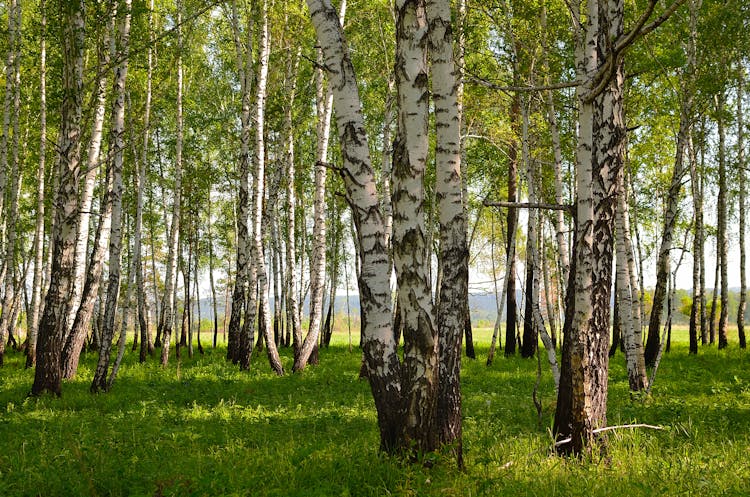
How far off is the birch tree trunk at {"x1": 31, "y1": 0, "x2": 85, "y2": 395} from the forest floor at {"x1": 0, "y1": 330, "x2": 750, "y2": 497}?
745 mm

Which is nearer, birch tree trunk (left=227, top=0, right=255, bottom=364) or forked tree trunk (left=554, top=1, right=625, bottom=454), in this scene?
forked tree trunk (left=554, top=1, right=625, bottom=454)

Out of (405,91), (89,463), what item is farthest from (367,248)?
(89,463)

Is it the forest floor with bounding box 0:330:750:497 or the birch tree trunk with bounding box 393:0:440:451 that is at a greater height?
the birch tree trunk with bounding box 393:0:440:451

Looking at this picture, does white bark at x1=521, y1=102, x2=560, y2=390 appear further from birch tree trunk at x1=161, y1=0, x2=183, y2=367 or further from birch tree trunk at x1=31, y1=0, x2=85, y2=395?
birch tree trunk at x1=161, y1=0, x2=183, y2=367

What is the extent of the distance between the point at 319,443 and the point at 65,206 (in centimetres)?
696

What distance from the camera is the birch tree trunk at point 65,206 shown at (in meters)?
9.92

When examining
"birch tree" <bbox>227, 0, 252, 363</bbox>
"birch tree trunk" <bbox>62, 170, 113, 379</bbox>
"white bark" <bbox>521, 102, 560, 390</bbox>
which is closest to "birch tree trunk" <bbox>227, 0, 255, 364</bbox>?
"birch tree" <bbox>227, 0, 252, 363</bbox>

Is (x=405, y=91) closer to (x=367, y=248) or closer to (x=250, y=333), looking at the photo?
(x=367, y=248)

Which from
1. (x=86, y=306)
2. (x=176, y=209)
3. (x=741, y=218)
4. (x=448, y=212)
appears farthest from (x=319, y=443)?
(x=741, y=218)

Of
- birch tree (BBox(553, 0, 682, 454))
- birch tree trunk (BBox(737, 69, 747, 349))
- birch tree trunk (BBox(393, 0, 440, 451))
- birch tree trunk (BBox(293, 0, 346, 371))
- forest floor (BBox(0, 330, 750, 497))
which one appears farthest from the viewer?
birch tree trunk (BBox(737, 69, 747, 349))

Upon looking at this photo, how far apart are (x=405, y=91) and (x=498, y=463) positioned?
11.8 ft

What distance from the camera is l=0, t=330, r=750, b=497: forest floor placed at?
4535 millimetres

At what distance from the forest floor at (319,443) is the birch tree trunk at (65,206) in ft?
2.45

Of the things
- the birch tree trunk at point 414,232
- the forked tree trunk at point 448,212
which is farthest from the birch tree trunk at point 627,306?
the birch tree trunk at point 414,232
